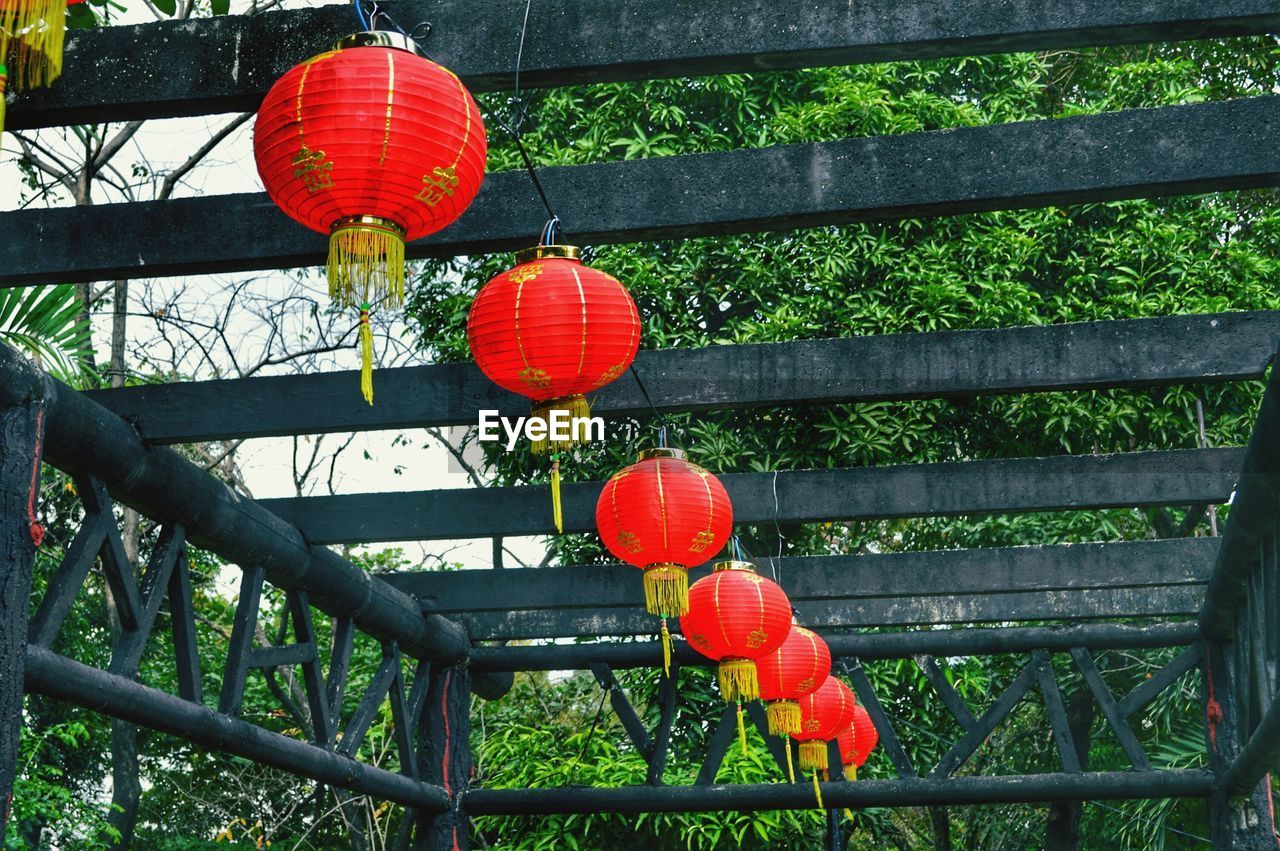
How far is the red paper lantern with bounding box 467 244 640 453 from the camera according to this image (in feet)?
10.2

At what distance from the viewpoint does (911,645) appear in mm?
7336

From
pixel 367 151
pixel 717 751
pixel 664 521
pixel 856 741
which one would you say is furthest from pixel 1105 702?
pixel 367 151

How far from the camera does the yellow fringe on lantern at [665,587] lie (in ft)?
14.3

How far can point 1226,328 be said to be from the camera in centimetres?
424

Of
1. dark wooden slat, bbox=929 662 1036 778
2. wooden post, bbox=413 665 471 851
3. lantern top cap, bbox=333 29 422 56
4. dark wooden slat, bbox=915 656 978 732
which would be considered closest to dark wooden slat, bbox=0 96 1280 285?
lantern top cap, bbox=333 29 422 56

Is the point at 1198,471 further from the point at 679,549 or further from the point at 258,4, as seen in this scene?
the point at 258,4

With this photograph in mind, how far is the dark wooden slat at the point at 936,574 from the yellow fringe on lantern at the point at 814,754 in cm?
70

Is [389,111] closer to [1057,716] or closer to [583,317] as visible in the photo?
[583,317]

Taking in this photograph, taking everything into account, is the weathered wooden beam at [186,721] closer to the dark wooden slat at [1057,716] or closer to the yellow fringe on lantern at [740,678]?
the yellow fringe on lantern at [740,678]

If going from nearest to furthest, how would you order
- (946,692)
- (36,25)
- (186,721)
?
(36,25) < (186,721) < (946,692)

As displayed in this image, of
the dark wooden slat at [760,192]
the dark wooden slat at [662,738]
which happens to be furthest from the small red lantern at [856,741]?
the dark wooden slat at [760,192]

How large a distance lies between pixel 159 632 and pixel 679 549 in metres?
9.03

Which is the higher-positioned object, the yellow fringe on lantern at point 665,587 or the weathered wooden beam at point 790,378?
the weathered wooden beam at point 790,378

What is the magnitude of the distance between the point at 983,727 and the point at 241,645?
4068 mm
